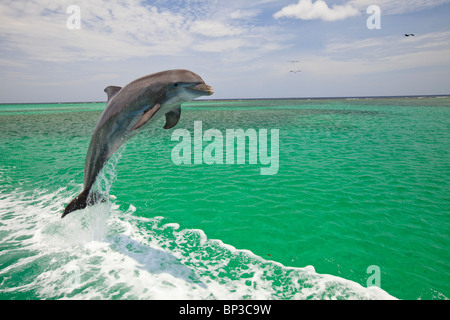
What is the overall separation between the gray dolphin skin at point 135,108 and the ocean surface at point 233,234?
0.58 meters

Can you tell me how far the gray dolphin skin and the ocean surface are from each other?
579 mm

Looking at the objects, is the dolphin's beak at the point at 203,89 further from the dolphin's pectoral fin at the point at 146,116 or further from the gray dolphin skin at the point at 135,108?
the dolphin's pectoral fin at the point at 146,116

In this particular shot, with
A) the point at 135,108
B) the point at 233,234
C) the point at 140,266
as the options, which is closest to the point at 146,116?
the point at 135,108

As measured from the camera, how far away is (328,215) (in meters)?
8.59

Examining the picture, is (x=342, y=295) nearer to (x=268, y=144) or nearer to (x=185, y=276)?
(x=185, y=276)

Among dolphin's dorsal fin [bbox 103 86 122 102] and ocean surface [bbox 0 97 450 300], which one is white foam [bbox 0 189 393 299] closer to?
ocean surface [bbox 0 97 450 300]

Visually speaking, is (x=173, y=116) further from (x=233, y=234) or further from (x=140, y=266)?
(x=233, y=234)

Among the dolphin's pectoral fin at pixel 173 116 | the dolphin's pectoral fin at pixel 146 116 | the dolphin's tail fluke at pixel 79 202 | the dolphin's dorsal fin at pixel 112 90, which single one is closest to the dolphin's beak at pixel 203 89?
the dolphin's pectoral fin at pixel 146 116

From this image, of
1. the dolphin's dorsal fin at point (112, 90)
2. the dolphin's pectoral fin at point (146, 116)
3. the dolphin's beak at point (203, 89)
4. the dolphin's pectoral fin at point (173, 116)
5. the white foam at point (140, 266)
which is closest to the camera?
the dolphin's pectoral fin at point (146, 116)

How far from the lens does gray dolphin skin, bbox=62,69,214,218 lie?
5.24m

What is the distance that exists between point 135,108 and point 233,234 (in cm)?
449

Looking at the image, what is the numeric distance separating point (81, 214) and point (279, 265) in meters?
6.61

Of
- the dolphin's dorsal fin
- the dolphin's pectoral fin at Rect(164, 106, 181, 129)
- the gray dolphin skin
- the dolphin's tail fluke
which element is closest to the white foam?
the dolphin's tail fluke

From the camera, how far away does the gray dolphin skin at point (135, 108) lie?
5242 mm
